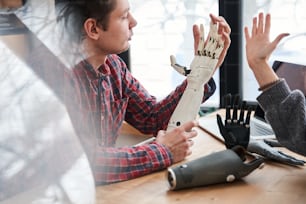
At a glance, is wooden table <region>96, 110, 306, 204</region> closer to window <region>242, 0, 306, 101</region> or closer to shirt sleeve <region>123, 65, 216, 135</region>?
shirt sleeve <region>123, 65, 216, 135</region>

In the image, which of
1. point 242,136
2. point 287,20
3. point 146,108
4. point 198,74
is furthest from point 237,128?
point 287,20

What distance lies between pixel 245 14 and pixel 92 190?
31.7 inches

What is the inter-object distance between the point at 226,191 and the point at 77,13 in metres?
0.33

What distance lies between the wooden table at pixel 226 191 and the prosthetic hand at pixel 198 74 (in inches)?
5.9

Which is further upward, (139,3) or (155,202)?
(139,3)

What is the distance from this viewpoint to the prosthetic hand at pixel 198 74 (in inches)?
33.8

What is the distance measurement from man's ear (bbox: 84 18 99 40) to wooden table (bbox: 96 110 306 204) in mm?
222

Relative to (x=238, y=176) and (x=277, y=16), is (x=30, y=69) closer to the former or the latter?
(x=238, y=176)

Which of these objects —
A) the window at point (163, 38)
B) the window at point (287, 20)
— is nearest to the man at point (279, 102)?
the window at point (287, 20)

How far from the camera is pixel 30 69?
0.53 m

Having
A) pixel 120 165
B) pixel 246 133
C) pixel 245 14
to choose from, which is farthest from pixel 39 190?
pixel 245 14

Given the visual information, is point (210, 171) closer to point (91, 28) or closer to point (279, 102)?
point (279, 102)

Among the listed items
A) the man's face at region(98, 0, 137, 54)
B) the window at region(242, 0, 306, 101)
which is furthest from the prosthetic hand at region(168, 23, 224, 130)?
the window at region(242, 0, 306, 101)

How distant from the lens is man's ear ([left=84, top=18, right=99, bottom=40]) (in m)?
0.66
